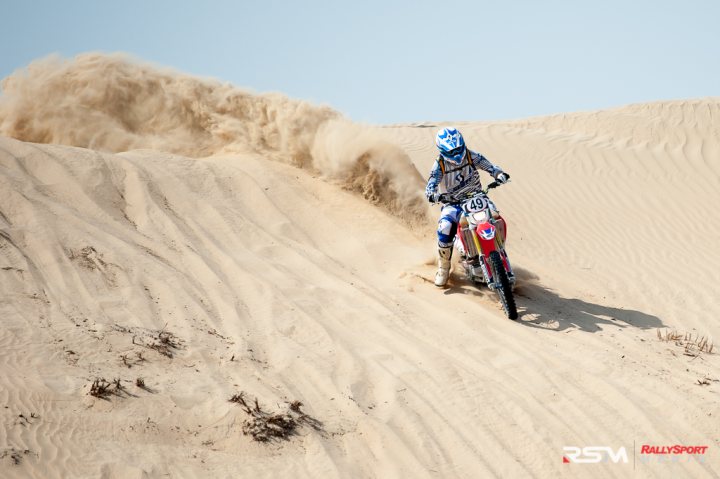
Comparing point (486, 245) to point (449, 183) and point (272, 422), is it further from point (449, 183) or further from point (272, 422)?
point (272, 422)

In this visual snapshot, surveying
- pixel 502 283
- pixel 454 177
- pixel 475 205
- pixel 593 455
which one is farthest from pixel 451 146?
pixel 593 455

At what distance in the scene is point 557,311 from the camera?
6984 millimetres

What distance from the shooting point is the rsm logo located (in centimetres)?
429

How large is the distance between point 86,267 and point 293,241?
255 cm

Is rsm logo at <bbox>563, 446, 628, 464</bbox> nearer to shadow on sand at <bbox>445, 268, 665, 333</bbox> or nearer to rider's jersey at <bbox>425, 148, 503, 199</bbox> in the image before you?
shadow on sand at <bbox>445, 268, 665, 333</bbox>

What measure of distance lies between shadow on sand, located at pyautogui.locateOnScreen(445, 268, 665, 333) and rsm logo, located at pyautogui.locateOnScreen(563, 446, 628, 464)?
204 centimetres

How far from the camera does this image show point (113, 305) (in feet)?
17.2

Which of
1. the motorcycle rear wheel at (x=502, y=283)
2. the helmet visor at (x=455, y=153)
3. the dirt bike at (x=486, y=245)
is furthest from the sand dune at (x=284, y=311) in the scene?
the helmet visor at (x=455, y=153)

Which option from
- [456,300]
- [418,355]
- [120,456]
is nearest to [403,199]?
[456,300]

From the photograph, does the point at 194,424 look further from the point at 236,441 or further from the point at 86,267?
the point at 86,267

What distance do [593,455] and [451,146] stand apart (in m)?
3.49

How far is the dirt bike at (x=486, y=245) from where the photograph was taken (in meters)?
6.36

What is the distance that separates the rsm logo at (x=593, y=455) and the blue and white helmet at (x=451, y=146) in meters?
3.39

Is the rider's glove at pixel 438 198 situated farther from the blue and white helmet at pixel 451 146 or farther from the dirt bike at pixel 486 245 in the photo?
the blue and white helmet at pixel 451 146
